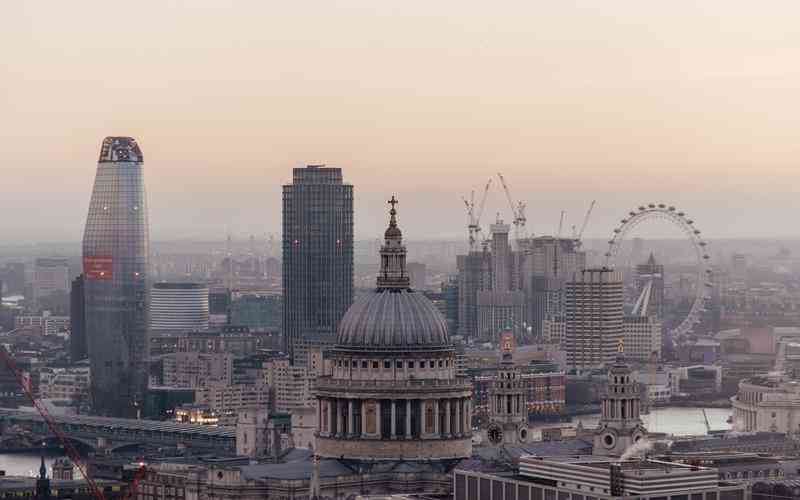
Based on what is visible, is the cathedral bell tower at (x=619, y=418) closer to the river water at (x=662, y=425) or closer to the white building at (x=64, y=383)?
the river water at (x=662, y=425)

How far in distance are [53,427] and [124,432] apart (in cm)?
338

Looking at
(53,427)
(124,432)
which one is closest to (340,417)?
(124,432)

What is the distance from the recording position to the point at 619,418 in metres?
87.1

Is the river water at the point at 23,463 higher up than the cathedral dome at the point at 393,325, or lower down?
lower down

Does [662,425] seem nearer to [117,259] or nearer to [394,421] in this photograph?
[117,259]

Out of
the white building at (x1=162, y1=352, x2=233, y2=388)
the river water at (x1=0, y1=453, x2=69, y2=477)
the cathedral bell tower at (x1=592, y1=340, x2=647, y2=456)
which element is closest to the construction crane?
the river water at (x1=0, y1=453, x2=69, y2=477)

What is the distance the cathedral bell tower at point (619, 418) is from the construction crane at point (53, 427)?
25182 mm

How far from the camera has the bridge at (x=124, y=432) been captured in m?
142

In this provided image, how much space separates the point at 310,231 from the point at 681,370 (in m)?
25.2

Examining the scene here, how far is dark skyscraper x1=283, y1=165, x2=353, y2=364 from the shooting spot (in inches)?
7579

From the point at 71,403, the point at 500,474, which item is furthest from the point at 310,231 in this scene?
the point at 500,474

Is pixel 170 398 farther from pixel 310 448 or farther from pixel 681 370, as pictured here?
pixel 310 448

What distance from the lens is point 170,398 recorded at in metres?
177

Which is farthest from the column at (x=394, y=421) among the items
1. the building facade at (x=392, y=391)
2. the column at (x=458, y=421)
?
the column at (x=458, y=421)
